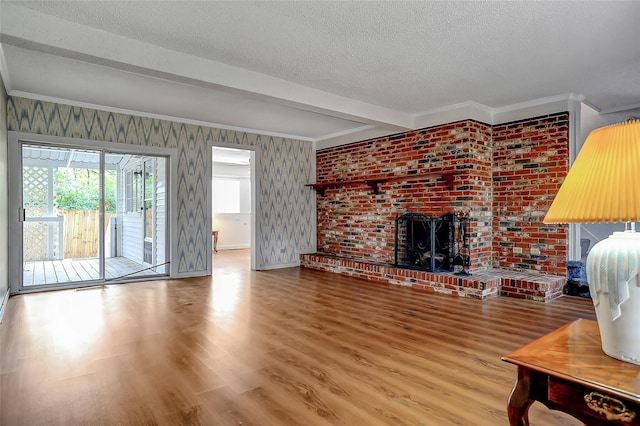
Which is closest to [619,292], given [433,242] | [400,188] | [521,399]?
[521,399]

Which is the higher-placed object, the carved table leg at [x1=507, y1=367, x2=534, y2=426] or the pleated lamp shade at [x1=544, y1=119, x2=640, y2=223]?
the pleated lamp shade at [x1=544, y1=119, x2=640, y2=223]

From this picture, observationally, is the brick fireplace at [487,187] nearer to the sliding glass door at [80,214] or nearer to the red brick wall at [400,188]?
the red brick wall at [400,188]

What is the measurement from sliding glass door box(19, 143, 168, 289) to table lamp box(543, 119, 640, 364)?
5500 mm

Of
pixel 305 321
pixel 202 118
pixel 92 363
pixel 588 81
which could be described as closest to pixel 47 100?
pixel 202 118

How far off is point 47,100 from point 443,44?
475cm

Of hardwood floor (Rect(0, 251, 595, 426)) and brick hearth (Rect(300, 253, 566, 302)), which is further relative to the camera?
brick hearth (Rect(300, 253, 566, 302))

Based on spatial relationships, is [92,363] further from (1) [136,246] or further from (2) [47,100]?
(1) [136,246]

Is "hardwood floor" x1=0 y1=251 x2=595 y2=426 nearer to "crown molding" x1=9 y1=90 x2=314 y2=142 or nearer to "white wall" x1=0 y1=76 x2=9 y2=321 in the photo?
"white wall" x1=0 y1=76 x2=9 y2=321

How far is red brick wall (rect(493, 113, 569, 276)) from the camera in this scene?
14.7 feet

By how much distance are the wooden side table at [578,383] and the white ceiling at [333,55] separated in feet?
7.38

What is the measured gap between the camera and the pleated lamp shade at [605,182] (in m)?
0.96

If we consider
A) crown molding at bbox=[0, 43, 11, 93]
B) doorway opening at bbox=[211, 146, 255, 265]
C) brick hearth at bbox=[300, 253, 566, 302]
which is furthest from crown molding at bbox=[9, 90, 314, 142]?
doorway opening at bbox=[211, 146, 255, 265]

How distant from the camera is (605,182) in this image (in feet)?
3.35

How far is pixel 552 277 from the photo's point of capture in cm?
440
